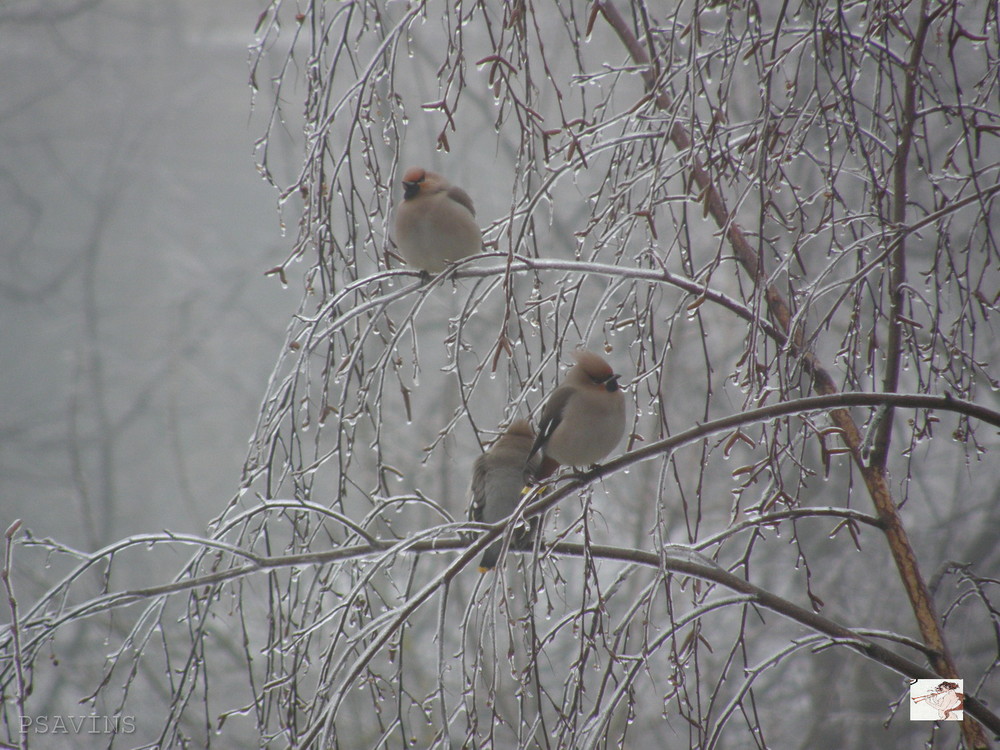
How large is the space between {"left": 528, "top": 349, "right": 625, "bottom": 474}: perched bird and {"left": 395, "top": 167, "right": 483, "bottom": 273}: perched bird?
2.34 feet

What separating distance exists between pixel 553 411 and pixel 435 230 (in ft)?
2.92

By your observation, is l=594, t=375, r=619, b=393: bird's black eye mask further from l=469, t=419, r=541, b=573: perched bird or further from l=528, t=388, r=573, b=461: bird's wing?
l=469, t=419, r=541, b=573: perched bird

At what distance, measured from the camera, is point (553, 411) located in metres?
2.71

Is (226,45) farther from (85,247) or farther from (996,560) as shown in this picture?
(996,560)

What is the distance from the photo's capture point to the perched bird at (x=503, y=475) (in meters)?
3.05

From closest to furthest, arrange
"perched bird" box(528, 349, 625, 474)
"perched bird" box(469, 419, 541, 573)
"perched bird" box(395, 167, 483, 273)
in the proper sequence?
"perched bird" box(528, 349, 625, 474), "perched bird" box(469, 419, 541, 573), "perched bird" box(395, 167, 483, 273)

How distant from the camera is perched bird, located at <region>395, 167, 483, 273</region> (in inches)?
125

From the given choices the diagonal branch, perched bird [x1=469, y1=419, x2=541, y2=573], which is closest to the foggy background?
perched bird [x1=469, y1=419, x2=541, y2=573]

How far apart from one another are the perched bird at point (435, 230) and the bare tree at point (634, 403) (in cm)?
13

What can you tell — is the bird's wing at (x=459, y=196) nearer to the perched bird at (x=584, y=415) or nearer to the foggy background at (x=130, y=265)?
the perched bird at (x=584, y=415)

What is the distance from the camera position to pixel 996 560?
5.49 metres

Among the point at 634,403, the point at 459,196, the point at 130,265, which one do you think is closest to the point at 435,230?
the point at 459,196

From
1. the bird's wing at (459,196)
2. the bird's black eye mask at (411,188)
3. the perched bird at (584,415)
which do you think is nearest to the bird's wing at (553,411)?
the perched bird at (584,415)

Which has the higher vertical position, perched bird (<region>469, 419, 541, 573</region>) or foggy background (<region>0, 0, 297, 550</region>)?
foggy background (<region>0, 0, 297, 550</region>)
